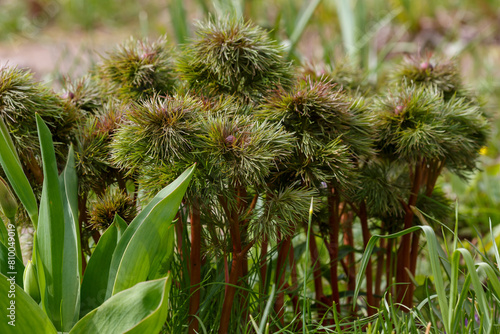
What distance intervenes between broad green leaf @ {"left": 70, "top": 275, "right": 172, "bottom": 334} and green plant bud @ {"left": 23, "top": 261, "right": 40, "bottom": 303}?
0.38 feet

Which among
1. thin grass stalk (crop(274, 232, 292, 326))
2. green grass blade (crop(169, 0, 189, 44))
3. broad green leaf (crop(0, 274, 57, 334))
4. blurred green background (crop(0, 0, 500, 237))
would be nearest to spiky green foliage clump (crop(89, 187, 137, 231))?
broad green leaf (crop(0, 274, 57, 334))

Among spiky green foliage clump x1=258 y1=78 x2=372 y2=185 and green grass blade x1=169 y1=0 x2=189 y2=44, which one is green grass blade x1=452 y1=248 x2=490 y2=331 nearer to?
spiky green foliage clump x1=258 y1=78 x2=372 y2=185

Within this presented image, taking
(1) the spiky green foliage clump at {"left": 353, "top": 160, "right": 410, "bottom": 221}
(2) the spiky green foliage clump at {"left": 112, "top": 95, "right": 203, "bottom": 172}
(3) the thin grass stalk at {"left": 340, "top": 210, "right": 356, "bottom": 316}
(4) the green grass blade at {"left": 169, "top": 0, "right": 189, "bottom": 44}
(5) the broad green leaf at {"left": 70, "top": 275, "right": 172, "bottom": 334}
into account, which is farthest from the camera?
(4) the green grass blade at {"left": 169, "top": 0, "right": 189, "bottom": 44}

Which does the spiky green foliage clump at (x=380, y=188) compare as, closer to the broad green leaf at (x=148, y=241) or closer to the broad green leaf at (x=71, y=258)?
the broad green leaf at (x=148, y=241)

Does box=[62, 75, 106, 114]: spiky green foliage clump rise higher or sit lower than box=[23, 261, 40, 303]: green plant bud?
higher

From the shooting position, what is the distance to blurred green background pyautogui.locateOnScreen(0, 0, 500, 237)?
2467 mm

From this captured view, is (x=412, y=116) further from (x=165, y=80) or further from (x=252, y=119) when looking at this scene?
(x=165, y=80)

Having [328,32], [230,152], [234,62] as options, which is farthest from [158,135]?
[328,32]

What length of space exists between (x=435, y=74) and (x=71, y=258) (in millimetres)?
919

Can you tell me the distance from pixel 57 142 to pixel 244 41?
0.43m

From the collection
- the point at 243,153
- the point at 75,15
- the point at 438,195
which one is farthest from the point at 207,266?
the point at 75,15

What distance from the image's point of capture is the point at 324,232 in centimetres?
126

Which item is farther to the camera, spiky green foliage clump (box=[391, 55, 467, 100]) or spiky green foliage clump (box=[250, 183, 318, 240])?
spiky green foliage clump (box=[391, 55, 467, 100])

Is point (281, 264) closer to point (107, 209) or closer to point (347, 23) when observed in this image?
point (107, 209)
